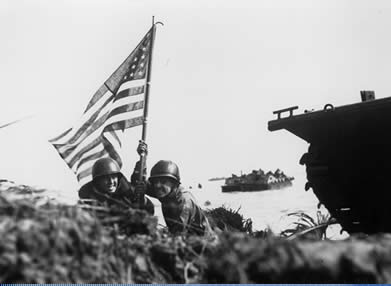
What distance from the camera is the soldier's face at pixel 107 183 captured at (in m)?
7.11

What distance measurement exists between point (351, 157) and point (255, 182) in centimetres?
3468

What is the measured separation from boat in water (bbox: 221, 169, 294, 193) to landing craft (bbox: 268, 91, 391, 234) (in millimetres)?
34126

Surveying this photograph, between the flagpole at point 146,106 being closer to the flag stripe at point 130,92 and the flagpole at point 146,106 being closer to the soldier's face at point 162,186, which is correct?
the flag stripe at point 130,92

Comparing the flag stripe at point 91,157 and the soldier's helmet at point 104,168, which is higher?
the flag stripe at point 91,157

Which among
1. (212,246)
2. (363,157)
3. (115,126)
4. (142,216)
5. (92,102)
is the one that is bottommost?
(212,246)

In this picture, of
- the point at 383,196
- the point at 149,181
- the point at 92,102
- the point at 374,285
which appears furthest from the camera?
→ the point at 92,102

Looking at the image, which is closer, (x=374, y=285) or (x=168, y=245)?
(x=374, y=285)

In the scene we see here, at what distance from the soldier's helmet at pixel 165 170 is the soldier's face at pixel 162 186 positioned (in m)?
0.08

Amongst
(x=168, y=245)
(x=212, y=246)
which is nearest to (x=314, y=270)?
(x=212, y=246)

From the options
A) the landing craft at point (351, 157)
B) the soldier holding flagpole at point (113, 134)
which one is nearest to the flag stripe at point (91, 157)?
the soldier holding flagpole at point (113, 134)

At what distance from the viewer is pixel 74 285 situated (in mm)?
1565

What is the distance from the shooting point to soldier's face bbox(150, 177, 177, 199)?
22.4ft

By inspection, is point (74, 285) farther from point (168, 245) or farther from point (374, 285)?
point (374, 285)

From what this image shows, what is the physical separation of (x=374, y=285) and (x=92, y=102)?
280 inches
